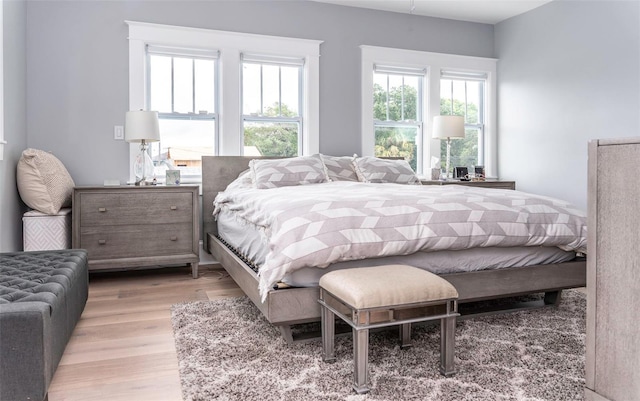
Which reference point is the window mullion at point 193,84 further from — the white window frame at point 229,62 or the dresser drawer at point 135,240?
the dresser drawer at point 135,240

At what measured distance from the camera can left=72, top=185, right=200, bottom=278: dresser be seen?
3.66m

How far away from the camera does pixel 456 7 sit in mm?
5066

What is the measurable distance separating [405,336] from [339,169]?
2255 mm

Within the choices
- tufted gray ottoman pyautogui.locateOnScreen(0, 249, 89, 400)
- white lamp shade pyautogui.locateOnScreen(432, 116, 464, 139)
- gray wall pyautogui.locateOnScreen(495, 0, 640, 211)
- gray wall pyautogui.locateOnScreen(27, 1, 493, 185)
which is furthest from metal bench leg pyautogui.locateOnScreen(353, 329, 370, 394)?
white lamp shade pyautogui.locateOnScreen(432, 116, 464, 139)

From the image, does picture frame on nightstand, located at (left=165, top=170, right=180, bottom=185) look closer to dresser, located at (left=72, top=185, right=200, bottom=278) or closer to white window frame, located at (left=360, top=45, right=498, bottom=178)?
dresser, located at (left=72, top=185, right=200, bottom=278)

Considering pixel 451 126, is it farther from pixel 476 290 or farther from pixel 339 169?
pixel 476 290

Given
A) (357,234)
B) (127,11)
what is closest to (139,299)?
(357,234)

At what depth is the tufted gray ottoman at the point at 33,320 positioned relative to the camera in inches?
59.3

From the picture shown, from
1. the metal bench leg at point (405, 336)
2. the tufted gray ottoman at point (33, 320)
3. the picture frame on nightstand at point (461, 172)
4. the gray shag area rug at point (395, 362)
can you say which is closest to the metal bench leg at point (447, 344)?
the gray shag area rug at point (395, 362)

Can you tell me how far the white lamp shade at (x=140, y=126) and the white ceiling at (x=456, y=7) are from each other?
2208 mm

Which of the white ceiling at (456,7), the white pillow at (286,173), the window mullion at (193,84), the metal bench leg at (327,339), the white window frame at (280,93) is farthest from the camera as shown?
the white ceiling at (456,7)

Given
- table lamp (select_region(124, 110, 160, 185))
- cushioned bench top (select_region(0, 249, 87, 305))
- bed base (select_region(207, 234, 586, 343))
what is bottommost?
bed base (select_region(207, 234, 586, 343))

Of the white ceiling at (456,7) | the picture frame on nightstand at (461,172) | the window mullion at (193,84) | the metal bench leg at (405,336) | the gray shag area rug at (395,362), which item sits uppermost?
the white ceiling at (456,7)

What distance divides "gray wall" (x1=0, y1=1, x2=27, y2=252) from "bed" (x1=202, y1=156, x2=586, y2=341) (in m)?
1.56
